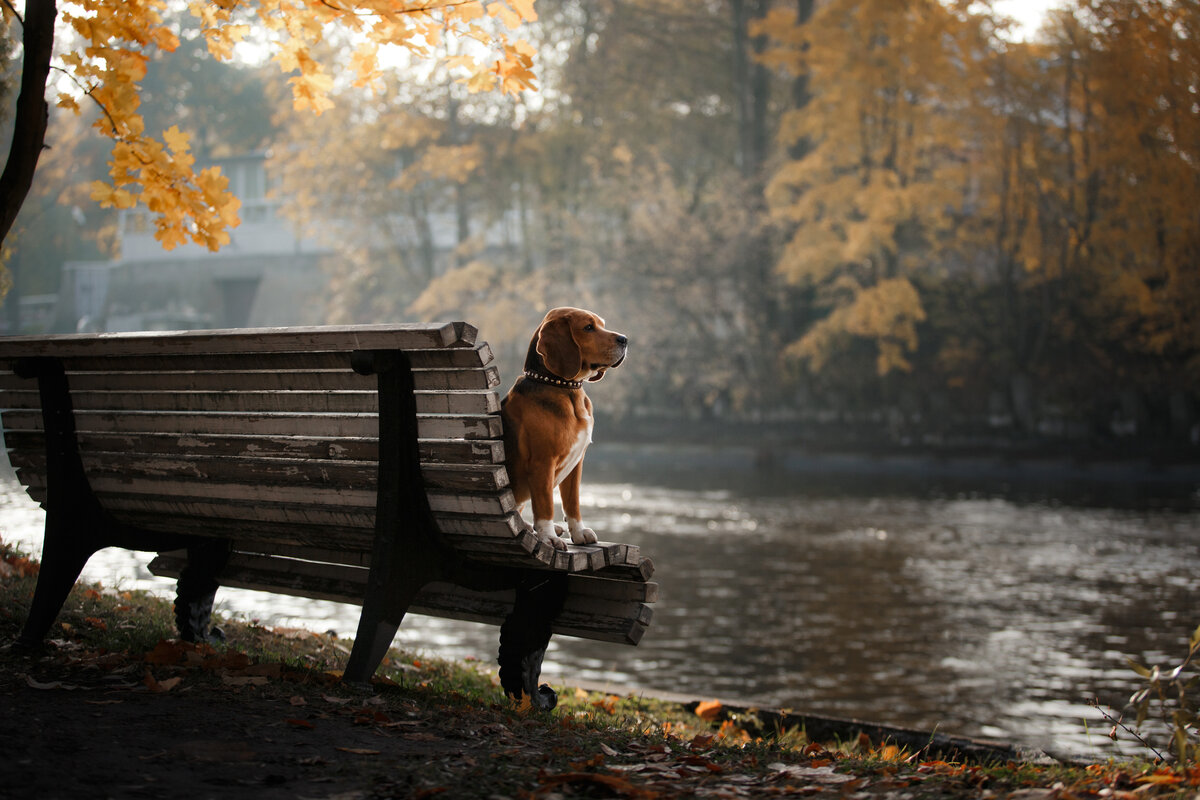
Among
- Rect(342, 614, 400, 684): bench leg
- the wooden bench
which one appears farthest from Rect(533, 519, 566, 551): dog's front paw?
Rect(342, 614, 400, 684): bench leg

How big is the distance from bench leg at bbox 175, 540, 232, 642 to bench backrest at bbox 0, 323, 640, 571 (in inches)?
13.5

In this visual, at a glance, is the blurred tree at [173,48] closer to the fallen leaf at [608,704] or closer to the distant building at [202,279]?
the fallen leaf at [608,704]

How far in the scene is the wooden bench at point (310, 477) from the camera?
338 centimetres

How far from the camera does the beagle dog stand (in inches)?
144

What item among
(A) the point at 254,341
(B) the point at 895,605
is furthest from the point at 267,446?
(B) the point at 895,605

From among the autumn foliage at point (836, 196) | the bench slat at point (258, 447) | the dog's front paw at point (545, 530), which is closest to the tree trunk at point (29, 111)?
the bench slat at point (258, 447)

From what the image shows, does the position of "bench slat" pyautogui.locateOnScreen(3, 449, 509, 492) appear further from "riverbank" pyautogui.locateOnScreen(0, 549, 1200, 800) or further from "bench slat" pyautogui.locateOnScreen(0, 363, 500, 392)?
"riverbank" pyautogui.locateOnScreen(0, 549, 1200, 800)

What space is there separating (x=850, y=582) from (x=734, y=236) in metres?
18.2

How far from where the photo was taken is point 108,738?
3.01 metres

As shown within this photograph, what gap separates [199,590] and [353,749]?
1.93 metres

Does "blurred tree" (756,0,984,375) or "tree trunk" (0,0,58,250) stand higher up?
"blurred tree" (756,0,984,375)

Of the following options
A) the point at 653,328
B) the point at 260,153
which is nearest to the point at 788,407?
the point at 653,328

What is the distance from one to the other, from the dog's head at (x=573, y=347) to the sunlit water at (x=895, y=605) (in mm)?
2615

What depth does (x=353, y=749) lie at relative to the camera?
3031 millimetres
